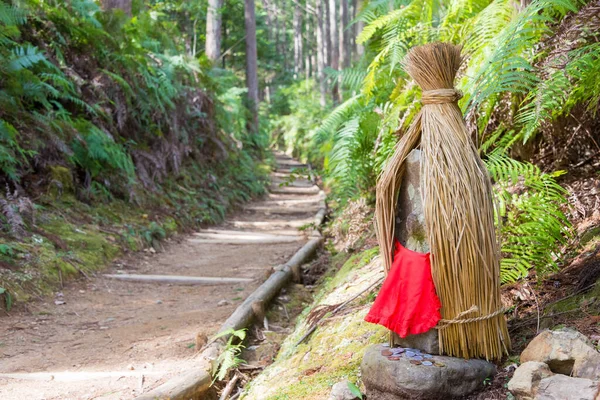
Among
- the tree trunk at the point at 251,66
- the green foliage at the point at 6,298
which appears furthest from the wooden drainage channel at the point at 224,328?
the tree trunk at the point at 251,66

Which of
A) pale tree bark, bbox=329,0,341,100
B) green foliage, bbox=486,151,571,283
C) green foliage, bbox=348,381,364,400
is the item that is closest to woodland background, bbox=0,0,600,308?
green foliage, bbox=486,151,571,283

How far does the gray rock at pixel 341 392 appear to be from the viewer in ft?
7.29

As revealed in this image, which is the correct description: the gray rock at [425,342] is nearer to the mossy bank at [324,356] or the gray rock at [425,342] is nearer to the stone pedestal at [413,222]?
the stone pedestal at [413,222]

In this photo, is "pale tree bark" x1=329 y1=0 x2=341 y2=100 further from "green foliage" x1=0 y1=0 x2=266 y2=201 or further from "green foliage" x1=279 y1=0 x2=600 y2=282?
"green foliage" x1=279 y1=0 x2=600 y2=282

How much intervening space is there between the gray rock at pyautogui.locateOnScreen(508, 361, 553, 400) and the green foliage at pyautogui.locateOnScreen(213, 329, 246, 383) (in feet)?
6.48

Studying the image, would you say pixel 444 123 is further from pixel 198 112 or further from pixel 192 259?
pixel 198 112

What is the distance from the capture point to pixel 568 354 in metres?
1.88

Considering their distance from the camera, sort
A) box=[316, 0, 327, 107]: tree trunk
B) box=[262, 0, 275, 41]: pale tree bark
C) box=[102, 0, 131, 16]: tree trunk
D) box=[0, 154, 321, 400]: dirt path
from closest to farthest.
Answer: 1. box=[0, 154, 321, 400]: dirt path
2. box=[102, 0, 131, 16]: tree trunk
3. box=[316, 0, 327, 107]: tree trunk
4. box=[262, 0, 275, 41]: pale tree bark

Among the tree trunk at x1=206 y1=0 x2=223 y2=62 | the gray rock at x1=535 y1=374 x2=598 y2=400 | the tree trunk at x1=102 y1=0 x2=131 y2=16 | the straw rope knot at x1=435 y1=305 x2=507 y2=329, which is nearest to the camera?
the gray rock at x1=535 y1=374 x2=598 y2=400

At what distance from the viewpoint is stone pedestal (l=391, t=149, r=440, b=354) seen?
7.20ft

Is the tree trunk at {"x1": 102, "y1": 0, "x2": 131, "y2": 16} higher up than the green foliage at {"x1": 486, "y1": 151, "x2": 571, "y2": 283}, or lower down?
higher up

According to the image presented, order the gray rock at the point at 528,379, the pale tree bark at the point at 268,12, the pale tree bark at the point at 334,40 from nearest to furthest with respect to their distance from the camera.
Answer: the gray rock at the point at 528,379
the pale tree bark at the point at 334,40
the pale tree bark at the point at 268,12

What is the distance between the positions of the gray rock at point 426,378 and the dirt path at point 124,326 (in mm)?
1738

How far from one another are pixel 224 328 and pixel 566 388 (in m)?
2.73
